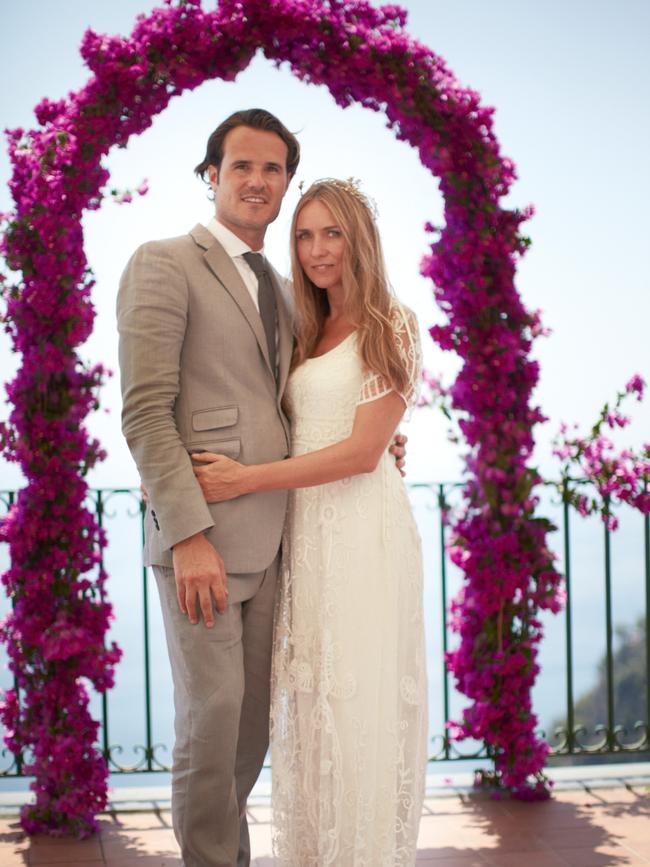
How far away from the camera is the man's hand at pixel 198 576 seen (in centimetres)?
229

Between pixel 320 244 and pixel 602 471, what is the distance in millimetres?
Answer: 1721

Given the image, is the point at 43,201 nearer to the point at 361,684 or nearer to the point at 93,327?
the point at 93,327

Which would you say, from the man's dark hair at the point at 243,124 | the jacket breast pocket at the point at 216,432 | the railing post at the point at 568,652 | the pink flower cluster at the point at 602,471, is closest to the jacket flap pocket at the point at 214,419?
the jacket breast pocket at the point at 216,432

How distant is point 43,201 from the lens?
321 centimetres

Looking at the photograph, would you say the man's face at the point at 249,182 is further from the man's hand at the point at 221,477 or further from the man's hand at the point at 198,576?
the man's hand at the point at 198,576

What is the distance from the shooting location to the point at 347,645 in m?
2.49

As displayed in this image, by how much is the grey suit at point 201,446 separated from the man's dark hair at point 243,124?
252mm

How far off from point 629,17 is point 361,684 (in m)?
4.83

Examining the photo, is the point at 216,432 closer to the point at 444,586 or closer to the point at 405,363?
the point at 405,363

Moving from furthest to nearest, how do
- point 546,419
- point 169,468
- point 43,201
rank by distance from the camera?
point 546,419 < point 43,201 < point 169,468

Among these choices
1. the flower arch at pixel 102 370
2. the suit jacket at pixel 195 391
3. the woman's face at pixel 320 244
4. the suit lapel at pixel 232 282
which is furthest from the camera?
the flower arch at pixel 102 370

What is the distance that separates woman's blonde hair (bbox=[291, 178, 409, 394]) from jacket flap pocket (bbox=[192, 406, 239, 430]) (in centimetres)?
31

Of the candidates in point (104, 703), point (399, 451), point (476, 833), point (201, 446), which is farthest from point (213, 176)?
point (476, 833)

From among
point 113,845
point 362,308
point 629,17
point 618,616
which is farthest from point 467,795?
point 618,616
